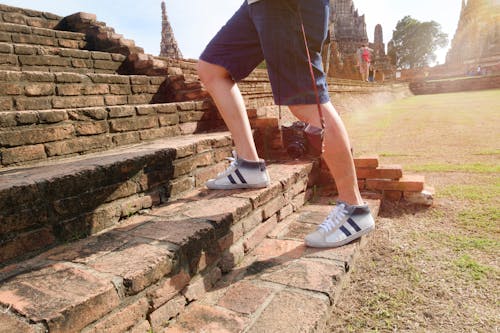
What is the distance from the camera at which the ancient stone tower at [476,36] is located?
46.5 metres

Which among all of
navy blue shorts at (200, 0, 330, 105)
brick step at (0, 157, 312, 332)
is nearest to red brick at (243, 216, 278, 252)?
brick step at (0, 157, 312, 332)

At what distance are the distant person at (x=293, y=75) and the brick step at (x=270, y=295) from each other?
0.14m

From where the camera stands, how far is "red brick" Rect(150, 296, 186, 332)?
1097 mm

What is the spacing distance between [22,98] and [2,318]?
7.06 feet

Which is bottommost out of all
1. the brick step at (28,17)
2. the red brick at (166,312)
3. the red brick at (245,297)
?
the red brick at (245,297)

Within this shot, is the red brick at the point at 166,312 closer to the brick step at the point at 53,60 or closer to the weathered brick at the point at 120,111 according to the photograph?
the weathered brick at the point at 120,111

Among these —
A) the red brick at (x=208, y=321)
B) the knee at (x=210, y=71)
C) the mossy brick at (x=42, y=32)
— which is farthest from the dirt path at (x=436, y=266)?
the mossy brick at (x=42, y=32)

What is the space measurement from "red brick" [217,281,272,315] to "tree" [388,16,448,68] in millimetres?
60070

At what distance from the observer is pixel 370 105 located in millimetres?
14516

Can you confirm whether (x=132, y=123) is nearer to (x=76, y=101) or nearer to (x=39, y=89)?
(x=76, y=101)

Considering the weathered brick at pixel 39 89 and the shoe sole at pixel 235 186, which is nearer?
the shoe sole at pixel 235 186

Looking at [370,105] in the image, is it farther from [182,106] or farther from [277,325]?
[277,325]

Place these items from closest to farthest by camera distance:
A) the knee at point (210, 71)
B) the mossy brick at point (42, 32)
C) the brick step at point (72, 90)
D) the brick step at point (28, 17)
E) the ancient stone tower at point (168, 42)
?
the knee at point (210, 71) < the brick step at point (72, 90) < the mossy brick at point (42, 32) < the brick step at point (28, 17) < the ancient stone tower at point (168, 42)

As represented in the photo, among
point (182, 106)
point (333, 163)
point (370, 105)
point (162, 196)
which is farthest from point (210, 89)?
point (370, 105)
